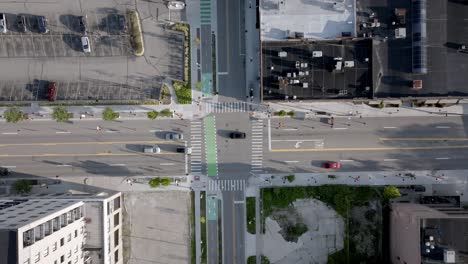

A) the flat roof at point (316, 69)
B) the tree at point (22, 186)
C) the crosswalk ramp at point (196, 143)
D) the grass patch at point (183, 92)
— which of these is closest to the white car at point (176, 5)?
the grass patch at point (183, 92)

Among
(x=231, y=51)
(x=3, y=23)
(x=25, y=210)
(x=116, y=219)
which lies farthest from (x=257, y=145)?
(x=3, y=23)

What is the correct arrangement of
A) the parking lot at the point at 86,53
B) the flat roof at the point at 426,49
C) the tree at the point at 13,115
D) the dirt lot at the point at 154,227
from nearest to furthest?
the flat roof at the point at 426,49 → the tree at the point at 13,115 → the parking lot at the point at 86,53 → the dirt lot at the point at 154,227

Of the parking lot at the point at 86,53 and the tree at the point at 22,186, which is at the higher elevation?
the parking lot at the point at 86,53

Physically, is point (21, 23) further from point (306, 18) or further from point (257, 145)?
point (306, 18)

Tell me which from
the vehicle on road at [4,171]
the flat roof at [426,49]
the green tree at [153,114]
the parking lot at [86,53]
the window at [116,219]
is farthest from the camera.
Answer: the vehicle on road at [4,171]

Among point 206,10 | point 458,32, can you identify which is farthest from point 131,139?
point 458,32

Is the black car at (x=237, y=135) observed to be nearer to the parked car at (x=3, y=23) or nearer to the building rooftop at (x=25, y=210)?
the building rooftop at (x=25, y=210)

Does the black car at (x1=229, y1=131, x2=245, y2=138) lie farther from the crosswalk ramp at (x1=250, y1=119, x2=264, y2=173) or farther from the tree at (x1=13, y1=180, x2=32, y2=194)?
the tree at (x1=13, y1=180, x2=32, y2=194)

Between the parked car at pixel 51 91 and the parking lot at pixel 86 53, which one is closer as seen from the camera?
the parked car at pixel 51 91
